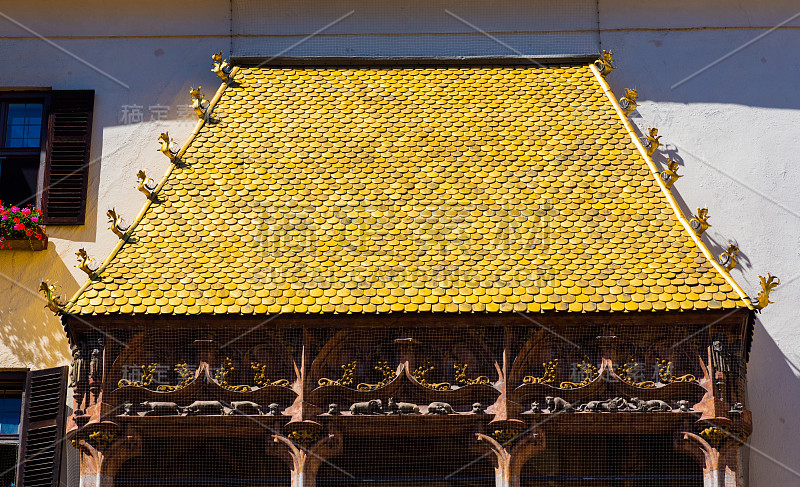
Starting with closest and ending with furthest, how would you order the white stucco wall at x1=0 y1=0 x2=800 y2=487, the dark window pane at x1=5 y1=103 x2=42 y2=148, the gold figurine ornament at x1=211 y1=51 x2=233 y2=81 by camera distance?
the white stucco wall at x1=0 y1=0 x2=800 y2=487 < the gold figurine ornament at x1=211 y1=51 x2=233 y2=81 < the dark window pane at x1=5 y1=103 x2=42 y2=148

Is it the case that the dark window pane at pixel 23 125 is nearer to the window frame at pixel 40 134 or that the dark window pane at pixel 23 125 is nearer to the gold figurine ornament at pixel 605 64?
the window frame at pixel 40 134

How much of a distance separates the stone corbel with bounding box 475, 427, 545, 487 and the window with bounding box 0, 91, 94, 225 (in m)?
5.44

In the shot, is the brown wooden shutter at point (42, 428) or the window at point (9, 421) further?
the window at point (9, 421)

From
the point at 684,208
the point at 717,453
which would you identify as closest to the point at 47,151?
the point at 684,208

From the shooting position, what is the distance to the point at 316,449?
37.5 ft

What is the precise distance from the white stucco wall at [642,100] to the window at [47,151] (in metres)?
0.15

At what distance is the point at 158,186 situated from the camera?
13.0m

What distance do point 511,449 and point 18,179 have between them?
659 centimetres

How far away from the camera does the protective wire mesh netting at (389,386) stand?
1142 centimetres

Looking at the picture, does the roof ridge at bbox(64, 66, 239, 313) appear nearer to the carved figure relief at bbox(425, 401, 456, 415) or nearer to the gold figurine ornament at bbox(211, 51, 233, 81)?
the gold figurine ornament at bbox(211, 51, 233, 81)

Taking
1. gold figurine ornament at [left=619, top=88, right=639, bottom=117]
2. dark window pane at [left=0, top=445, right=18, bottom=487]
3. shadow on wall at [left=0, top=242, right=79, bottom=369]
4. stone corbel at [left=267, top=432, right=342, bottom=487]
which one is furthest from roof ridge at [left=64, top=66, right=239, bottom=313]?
gold figurine ornament at [left=619, top=88, right=639, bottom=117]

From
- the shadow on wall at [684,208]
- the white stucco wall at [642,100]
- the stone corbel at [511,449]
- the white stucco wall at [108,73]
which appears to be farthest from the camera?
the white stucco wall at [108,73]

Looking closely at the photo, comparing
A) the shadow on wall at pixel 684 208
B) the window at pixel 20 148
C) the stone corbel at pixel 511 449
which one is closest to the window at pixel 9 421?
the window at pixel 20 148

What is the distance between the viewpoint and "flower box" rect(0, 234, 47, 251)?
1366cm
